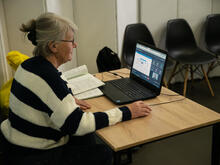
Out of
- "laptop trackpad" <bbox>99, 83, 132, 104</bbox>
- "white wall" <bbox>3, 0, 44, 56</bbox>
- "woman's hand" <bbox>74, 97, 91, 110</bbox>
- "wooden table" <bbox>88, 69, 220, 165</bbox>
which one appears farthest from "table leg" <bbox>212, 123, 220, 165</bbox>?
"white wall" <bbox>3, 0, 44, 56</bbox>

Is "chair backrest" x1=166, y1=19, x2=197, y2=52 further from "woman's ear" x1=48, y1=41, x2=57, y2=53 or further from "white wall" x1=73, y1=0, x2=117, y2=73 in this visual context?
"woman's ear" x1=48, y1=41, x2=57, y2=53

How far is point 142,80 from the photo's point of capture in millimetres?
2164

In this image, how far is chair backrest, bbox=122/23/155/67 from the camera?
381 cm

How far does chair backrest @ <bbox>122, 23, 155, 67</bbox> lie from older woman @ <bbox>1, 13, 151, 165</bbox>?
221 centimetres

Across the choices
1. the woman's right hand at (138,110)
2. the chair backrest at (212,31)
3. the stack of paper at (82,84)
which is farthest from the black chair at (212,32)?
the woman's right hand at (138,110)

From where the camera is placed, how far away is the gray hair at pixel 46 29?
1.54 meters

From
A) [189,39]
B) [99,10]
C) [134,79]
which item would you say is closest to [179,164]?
[134,79]

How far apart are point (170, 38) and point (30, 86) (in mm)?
2916

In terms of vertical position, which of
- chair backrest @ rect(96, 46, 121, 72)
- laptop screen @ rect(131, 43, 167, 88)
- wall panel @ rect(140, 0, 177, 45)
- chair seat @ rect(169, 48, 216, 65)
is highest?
wall panel @ rect(140, 0, 177, 45)

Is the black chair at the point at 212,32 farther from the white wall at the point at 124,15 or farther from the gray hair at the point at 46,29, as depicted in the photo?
the gray hair at the point at 46,29

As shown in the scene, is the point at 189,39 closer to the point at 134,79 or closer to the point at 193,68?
the point at 193,68

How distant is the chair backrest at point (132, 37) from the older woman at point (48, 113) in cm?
221

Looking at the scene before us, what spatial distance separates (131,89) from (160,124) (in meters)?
0.51

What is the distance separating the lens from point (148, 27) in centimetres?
406
